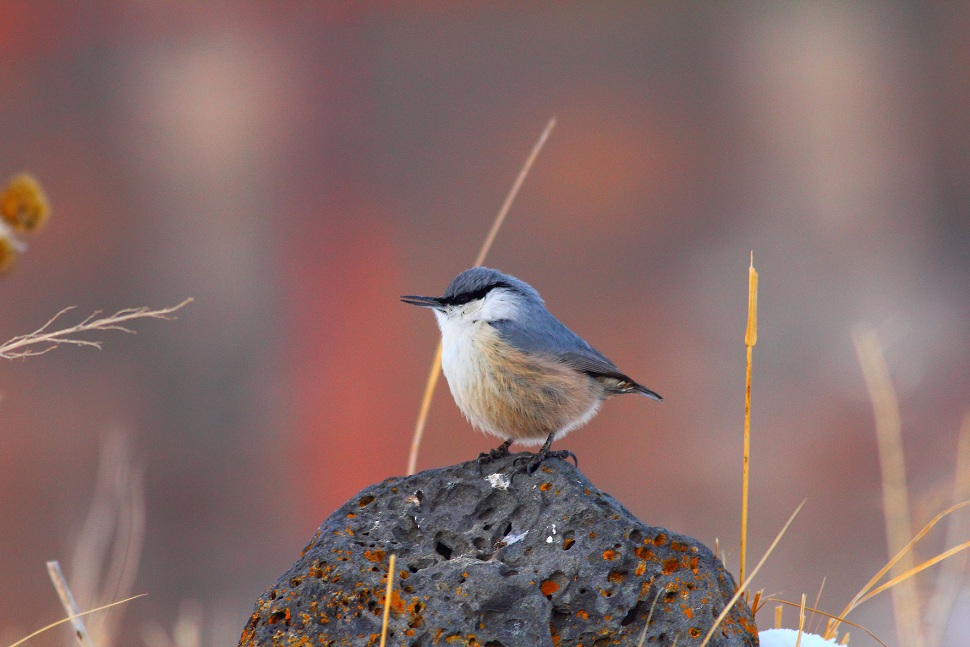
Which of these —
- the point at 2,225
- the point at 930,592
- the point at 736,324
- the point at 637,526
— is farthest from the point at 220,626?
the point at 736,324

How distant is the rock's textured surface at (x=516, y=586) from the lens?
7.42 ft

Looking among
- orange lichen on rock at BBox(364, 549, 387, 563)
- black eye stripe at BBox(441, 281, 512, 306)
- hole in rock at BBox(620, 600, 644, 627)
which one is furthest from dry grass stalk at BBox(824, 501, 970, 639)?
black eye stripe at BBox(441, 281, 512, 306)

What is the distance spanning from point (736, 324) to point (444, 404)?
3820 mm

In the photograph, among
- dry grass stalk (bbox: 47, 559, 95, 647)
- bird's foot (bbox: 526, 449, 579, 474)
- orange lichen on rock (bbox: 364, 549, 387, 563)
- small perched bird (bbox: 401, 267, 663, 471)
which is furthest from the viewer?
small perched bird (bbox: 401, 267, 663, 471)

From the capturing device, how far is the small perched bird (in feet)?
10.6

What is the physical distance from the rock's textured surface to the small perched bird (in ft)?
2.08

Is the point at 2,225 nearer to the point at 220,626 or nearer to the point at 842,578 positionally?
the point at 220,626

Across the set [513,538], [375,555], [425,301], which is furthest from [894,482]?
[425,301]

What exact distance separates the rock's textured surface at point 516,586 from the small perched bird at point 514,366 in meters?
0.63

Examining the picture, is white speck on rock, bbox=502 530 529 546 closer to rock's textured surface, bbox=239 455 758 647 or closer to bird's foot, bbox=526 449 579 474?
rock's textured surface, bbox=239 455 758 647

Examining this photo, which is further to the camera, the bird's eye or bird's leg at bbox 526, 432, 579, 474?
the bird's eye

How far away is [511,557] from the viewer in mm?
2465

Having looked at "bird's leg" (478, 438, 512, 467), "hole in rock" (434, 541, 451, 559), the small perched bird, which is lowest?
"hole in rock" (434, 541, 451, 559)

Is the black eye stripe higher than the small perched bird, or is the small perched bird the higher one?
the black eye stripe
